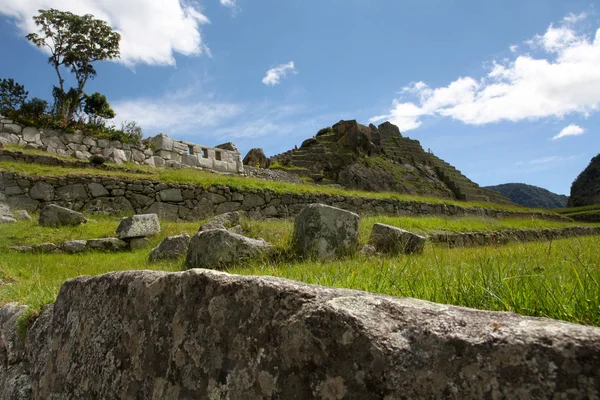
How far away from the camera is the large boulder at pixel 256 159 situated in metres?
23.3

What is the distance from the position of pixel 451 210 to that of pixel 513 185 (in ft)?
317

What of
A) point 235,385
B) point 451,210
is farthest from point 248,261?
point 451,210

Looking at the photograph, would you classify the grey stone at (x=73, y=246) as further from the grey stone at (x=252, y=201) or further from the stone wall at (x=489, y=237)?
the stone wall at (x=489, y=237)

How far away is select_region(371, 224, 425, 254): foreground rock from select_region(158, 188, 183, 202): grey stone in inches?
312

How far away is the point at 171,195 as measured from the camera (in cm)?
1189

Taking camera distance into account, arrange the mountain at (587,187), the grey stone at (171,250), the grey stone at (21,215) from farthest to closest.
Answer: the mountain at (587,187) → the grey stone at (21,215) → the grey stone at (171,250)

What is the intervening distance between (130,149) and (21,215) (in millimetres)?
7890

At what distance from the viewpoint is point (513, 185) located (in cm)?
10106

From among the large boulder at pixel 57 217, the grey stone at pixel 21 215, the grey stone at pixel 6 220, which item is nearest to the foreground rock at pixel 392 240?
the large boulder at pixel 57 217

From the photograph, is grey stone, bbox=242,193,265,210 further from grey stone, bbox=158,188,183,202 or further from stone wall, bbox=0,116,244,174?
stone wall, bbox=0,116,244,174

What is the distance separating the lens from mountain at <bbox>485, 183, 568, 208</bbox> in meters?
84.6

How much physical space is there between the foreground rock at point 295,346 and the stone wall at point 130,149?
50.9ft

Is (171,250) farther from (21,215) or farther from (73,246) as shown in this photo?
(21,215)

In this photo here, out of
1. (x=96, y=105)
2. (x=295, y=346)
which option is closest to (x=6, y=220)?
(x=295, y=346)
